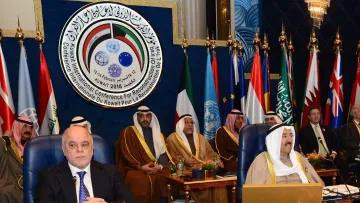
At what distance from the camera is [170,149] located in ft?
17.1

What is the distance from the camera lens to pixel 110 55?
5.44 meters

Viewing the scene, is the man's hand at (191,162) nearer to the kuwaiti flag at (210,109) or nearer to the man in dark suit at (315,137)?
the kuwaiti flag at (210,109)

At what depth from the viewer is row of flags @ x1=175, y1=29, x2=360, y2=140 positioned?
5.73m

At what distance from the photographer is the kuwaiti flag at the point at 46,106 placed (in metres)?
4.87

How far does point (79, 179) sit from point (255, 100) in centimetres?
392

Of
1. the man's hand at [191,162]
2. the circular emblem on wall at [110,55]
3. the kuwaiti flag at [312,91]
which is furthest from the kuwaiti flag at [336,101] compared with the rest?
the circular emblem on wall at [110,55]

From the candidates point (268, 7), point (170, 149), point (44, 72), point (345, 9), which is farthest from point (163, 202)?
point (345, 9)

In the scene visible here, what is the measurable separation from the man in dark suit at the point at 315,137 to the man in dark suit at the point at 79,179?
3.67 m

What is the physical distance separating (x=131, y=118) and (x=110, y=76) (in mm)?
685

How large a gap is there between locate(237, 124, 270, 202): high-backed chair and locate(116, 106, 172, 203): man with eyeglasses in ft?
4.87

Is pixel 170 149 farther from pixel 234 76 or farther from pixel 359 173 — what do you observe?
pixel 359 173

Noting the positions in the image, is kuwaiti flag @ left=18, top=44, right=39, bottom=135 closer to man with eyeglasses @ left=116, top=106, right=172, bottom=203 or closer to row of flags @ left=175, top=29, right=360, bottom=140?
man with eyeglasses @ left=116, top=106, right=172, bottom=203

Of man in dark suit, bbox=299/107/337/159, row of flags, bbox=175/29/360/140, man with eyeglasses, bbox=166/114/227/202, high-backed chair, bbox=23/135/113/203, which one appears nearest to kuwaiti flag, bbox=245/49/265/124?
row of flags, bbox=175/29/360/140

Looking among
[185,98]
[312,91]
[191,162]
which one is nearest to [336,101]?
[312,91]
